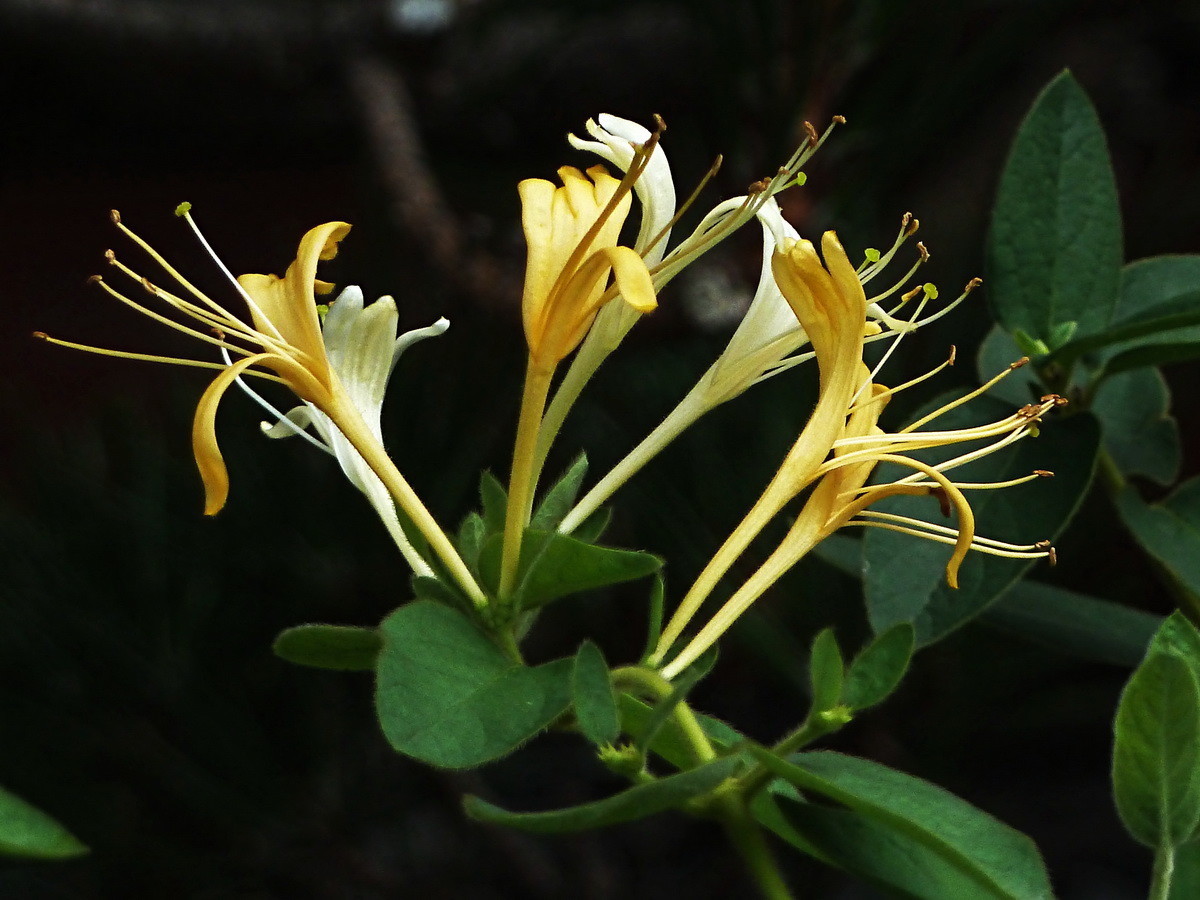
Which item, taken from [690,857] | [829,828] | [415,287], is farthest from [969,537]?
[690,857]

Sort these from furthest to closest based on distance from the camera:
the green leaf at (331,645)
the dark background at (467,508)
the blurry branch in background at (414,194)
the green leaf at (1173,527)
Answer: the blurry branch in background at (414,194) → the dark background at (467,508) → the green leaf at (1173,527) → the green leaf at (331,645)

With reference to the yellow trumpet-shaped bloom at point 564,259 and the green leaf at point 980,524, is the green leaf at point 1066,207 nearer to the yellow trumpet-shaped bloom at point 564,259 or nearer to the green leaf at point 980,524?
the green leaf at point 980,524

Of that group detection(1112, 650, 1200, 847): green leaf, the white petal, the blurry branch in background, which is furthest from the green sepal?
the blurry branch in background

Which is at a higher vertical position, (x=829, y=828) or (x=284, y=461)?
(x=284, y=461)

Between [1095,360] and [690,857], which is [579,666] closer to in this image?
[1095,360]

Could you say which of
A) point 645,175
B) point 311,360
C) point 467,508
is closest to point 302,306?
point 311,360

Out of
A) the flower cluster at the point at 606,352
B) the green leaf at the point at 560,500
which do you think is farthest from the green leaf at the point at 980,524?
the green leaf at the point at 560,500
